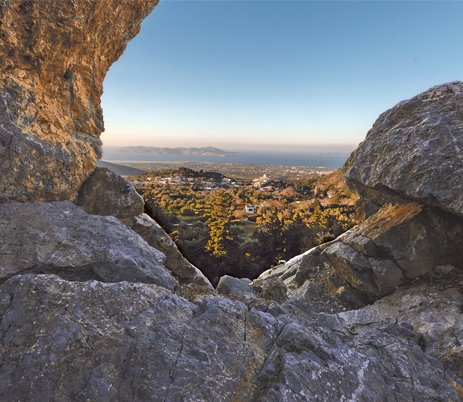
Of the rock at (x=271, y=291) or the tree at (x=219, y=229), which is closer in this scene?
the rock at (x=271, y=291)

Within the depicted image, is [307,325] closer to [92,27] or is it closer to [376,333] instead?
[376,333]

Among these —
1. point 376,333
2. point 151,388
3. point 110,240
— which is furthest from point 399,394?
point 110,240

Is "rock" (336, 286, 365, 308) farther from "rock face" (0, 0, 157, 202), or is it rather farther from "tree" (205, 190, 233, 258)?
"tree" (205, 190, 233, 258)

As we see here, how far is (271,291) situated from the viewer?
8.69 meters

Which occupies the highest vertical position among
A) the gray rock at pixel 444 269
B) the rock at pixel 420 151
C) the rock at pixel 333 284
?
the rock at pixel 420 151

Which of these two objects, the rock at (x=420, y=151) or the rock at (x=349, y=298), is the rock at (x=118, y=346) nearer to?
the rock at (x=420, y=151)

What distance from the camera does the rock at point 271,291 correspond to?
8500mm

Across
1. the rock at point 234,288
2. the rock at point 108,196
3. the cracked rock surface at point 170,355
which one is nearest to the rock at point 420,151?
the cracked rock surface at point 170,355

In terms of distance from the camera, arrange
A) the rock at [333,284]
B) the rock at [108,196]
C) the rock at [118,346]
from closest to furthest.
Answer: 1. the rock at [118,346]
2. the rock at [108,196]
3. the rock at [333,284]

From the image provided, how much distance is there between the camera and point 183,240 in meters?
29.3

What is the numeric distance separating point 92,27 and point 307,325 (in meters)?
9.42

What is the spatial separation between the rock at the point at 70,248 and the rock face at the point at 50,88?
646mm

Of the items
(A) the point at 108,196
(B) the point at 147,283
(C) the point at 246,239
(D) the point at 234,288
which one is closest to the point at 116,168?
(C) the point at 246,239

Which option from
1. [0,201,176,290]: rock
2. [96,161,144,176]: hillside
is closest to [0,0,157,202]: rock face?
[0,201,176,290]: rock
